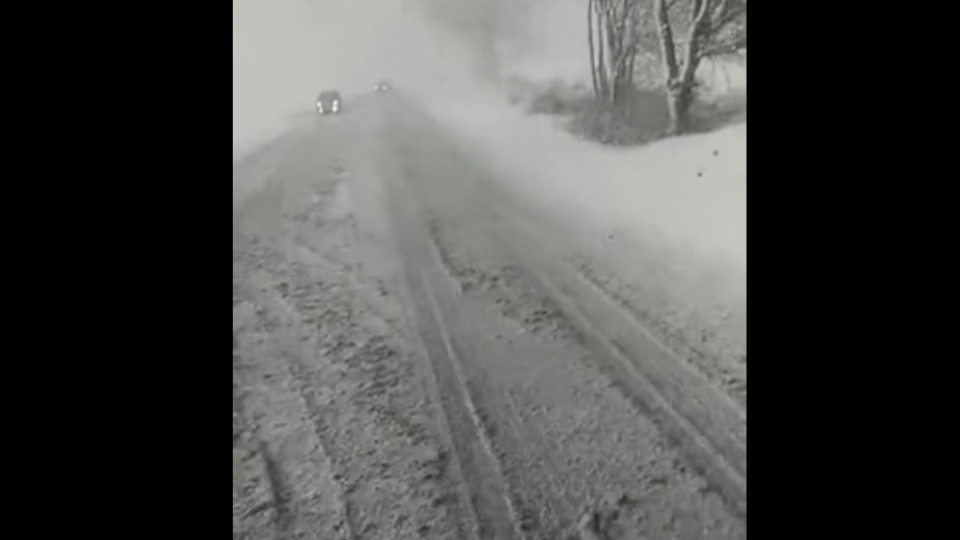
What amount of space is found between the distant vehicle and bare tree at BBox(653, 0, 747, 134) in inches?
25.5

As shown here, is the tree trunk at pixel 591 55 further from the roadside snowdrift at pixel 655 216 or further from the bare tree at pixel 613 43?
the roadside snowdrift at pixel 655 216

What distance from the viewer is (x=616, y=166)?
1502 mm

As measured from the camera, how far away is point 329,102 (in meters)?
1.54

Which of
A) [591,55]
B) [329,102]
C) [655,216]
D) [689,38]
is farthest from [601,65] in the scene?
[329,102]

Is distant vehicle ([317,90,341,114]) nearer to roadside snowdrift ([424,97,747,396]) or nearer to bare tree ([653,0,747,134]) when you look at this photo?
roadside snowdrift ([424,97,747,396])

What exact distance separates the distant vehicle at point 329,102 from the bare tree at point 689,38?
0.65 meters

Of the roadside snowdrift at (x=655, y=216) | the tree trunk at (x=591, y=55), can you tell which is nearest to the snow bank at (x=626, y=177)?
the roadside snowdrift at (x=655, y=216)

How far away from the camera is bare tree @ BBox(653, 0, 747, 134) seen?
1460 millimetres

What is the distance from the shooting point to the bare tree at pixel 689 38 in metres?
1.46
